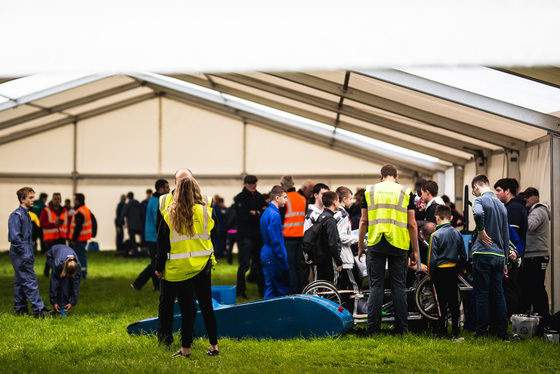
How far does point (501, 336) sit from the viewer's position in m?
5.57

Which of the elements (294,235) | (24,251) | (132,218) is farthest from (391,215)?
(132,218)

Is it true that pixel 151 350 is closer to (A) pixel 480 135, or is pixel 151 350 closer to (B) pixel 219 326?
(B) pixel 219 326

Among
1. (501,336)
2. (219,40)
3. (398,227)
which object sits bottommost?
(501,336)

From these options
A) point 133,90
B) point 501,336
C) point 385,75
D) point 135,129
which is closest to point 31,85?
point 133,90

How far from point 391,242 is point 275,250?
187 centimetres

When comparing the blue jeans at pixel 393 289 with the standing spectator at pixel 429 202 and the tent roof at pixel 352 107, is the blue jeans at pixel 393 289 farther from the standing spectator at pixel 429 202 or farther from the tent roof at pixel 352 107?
the tent roof at pixel 352 107

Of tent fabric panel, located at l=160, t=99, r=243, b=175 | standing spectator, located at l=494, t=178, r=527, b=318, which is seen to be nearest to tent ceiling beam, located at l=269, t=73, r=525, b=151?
standing spectator, located at l=494, t=178, r=527, b=318

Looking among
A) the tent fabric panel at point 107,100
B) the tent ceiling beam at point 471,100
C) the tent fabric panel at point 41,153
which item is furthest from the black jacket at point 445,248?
the tent fabric panel at point 41,153

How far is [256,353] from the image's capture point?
4891mm

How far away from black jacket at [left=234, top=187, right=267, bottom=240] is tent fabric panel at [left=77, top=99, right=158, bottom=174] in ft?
32.2

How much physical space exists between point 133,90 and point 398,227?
12.7m

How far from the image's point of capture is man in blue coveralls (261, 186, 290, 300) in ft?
23.2

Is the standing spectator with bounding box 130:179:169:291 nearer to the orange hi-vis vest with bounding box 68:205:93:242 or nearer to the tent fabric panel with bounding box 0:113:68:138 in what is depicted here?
the orange hi-vis vest with bounding box 68:205:93:242

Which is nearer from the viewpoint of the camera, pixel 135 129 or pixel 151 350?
pixel 151 350
